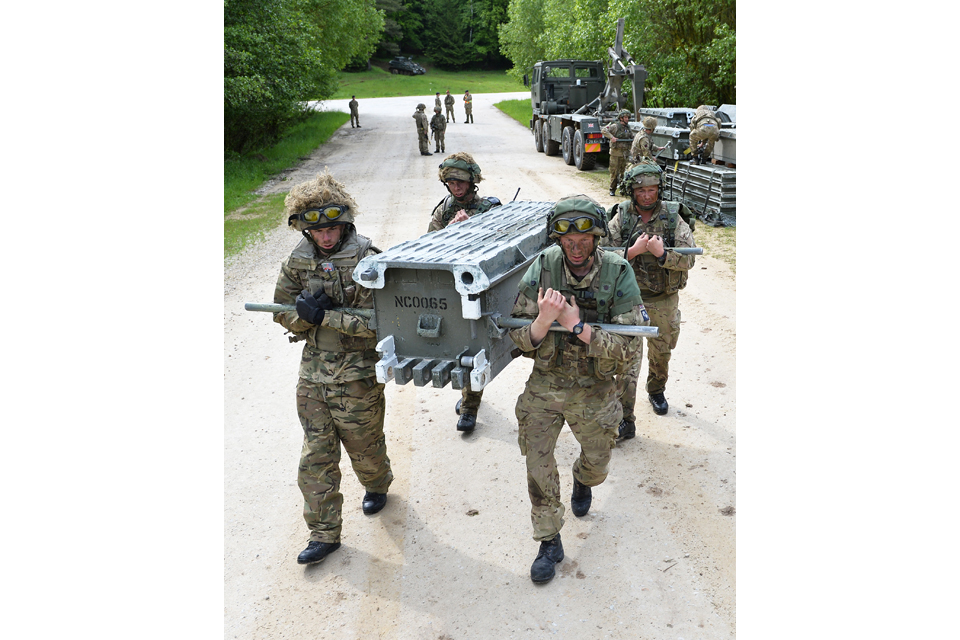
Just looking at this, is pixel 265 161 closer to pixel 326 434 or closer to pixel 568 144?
pixel 568 144

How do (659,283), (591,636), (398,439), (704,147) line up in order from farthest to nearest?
1. (704,147)
2. (398,439)
3. (659,283)
4. (591,636)

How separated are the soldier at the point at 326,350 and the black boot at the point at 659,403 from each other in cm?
254

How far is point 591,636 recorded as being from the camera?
3709 mm

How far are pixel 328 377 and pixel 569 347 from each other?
4.81 feet

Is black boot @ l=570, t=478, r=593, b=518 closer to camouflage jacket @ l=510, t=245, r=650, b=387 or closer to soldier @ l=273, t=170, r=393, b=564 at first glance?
camouflage jacket @ l=510, t=245, r=650, b=387

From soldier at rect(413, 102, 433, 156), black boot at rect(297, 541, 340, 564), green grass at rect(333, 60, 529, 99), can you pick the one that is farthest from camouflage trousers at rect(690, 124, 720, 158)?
green grass at rect(333, 60, 529, 99)

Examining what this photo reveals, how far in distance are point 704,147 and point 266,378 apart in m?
9.03

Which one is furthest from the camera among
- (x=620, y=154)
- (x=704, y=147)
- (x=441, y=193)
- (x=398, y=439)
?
(x=441, y=193)

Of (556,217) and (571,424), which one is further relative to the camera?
(571,424)

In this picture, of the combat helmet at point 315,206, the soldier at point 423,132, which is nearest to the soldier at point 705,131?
the combat helmet at point 315,206

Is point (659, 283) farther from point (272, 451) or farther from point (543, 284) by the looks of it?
point (272, 451)

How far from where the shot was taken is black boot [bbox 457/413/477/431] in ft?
19.3

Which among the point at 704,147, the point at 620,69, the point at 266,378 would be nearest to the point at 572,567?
the point at 266,378

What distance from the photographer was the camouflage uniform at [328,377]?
434cm
